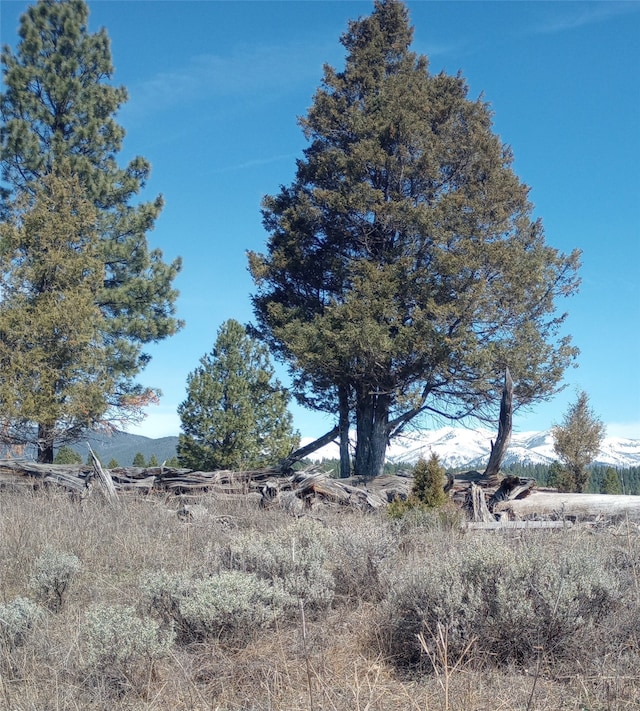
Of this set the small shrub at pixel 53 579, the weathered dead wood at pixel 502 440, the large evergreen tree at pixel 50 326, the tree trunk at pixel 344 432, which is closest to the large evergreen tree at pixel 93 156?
the large evergreen tree at pixel 50 326

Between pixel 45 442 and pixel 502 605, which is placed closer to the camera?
pixel 502 605

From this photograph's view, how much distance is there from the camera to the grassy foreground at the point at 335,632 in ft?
11.0

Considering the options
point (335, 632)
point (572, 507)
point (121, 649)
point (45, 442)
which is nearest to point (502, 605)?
point (335, 632)

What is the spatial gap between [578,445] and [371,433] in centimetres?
1098

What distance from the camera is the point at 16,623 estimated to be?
4203 mm

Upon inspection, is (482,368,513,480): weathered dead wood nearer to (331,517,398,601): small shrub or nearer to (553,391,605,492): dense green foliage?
(331,517,398,601): small shrub

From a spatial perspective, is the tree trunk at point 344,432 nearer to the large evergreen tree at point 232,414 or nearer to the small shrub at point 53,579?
the large evergreen tree at point 232,414

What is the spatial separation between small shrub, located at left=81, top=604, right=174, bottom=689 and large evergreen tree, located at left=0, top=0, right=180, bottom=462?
15.0m

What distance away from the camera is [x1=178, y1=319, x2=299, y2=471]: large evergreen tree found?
25359mm

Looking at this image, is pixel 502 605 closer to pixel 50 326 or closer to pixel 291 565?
pixel 291 565

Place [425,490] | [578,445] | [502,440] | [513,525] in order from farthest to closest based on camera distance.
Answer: [578,445] < [502,440] < [425,490] < [513,525]

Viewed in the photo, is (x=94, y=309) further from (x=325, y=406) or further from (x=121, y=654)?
(x=121, y=654)

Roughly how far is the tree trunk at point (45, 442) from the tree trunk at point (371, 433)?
8.10 meters

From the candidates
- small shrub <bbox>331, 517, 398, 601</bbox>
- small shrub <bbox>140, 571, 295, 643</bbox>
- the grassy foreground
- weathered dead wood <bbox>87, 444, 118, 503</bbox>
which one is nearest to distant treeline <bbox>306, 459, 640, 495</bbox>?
weathered dead wood <bbox>87, 444, 118, 503</bbox>
